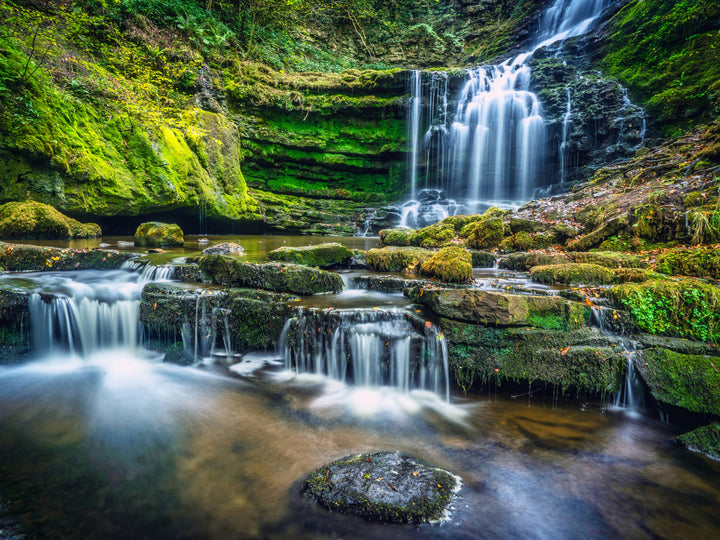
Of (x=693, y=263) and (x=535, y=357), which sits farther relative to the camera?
(x=693, y=263)

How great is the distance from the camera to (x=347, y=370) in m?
3.98

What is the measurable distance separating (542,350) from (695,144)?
10.3m

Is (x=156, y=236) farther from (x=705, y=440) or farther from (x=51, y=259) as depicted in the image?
(x=705, y=440)

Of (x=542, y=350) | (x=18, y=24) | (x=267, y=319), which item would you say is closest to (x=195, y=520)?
(x=267, y=319)

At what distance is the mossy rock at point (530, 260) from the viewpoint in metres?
6.20

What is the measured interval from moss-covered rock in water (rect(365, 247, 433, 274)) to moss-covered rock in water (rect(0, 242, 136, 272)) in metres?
4.79

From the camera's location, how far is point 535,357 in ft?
11.4

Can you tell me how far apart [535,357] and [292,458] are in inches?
104

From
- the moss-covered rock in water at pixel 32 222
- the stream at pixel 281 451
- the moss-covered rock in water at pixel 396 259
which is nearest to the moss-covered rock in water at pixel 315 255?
the moss-covered rock in water at pixel 396 259

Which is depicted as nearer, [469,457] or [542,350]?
[469,457]

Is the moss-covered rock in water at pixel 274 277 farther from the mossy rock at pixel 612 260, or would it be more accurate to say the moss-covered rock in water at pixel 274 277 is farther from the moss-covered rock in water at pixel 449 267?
the mossy rock at pixel 612 260

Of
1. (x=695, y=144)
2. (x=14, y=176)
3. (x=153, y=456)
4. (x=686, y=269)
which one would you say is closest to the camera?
(x=153, y=456)

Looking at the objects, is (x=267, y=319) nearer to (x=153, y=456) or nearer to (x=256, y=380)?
(x=256, y=380)

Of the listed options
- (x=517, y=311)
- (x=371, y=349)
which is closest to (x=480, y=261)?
(x=517, y=311)
